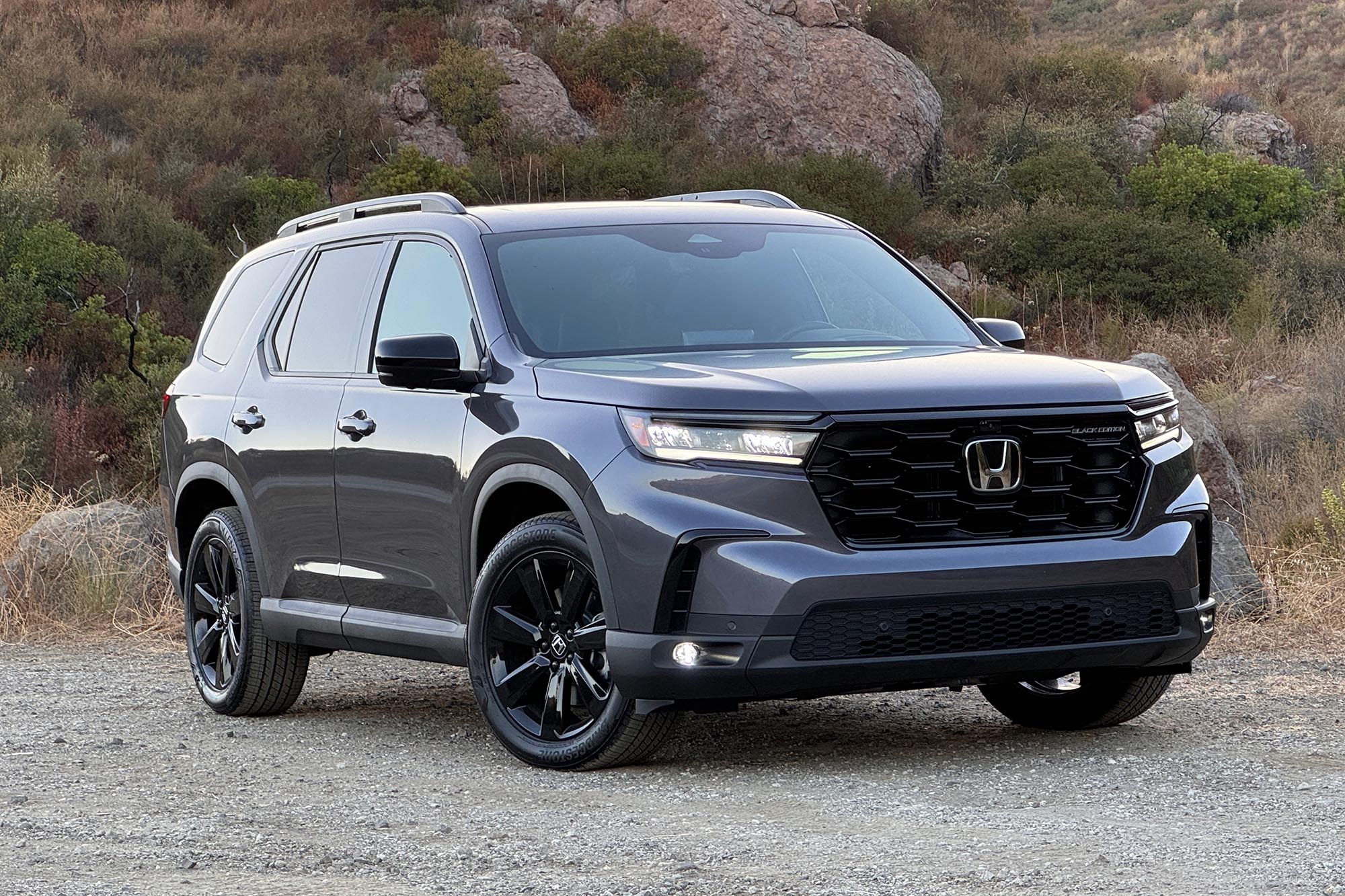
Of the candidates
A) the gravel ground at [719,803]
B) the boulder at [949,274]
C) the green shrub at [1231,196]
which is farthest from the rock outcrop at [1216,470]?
the green shrub at [1231,196]

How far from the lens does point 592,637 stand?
5805 mm

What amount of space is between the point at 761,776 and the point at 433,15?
30.3m

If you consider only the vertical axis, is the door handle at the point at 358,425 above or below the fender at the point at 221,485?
above

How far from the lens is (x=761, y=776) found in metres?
5.87

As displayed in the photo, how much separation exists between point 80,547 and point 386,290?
16.9 feet

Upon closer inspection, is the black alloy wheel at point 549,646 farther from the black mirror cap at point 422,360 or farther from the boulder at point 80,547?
the boulder at point 80,547

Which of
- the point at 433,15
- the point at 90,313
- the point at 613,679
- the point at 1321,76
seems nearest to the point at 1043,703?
the point at 613,679

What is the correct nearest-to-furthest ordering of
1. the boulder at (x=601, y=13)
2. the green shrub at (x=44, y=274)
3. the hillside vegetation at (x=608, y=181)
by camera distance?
1. the hillside vegetation at (x=608, y=181)
2. the green shrub at (x=44, y=274)
3. the boulder at (x=601, y=13)

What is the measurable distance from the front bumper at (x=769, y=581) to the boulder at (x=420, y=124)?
949 inches

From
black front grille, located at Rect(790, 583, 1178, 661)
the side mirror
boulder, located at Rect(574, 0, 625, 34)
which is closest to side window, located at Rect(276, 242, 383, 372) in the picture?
the side mirror

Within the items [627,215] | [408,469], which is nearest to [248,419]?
[408,469]

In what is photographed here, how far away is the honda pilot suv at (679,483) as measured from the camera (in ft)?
17.9

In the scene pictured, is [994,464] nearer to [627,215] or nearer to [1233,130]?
[627,215]

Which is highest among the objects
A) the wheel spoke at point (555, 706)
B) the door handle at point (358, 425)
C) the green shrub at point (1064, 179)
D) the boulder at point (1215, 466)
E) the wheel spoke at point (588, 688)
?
the door handle at point (358, 425)
